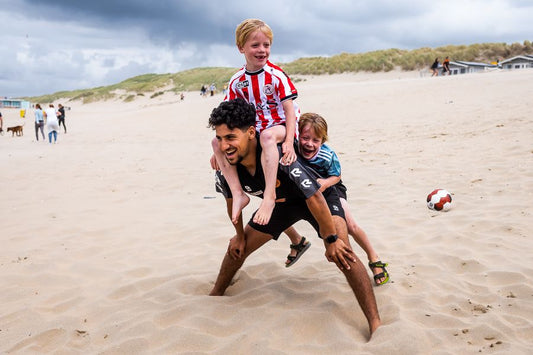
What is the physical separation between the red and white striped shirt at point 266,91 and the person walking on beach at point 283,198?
36 cm

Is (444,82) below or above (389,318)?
above

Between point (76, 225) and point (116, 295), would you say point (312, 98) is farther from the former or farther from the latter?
point (116, 295)

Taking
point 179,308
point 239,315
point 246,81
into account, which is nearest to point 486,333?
point 239,315

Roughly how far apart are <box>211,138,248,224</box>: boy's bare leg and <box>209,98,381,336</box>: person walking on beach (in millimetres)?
72

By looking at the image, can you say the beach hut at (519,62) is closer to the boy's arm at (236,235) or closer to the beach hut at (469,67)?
the beach hut at (469,67)

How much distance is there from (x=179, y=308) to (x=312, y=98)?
70.5ft

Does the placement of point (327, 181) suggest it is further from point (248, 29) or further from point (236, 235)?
point (248, 29)

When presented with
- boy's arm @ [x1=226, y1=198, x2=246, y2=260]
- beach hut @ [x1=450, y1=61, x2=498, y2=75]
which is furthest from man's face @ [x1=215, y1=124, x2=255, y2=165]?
beach hut @ [x1=450, y1=61, x2=498, y2=75]

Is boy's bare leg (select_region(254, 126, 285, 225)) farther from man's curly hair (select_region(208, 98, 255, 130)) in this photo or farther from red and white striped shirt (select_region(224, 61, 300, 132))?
red and white striped shirt (select_region(224, 61, 300, 132))

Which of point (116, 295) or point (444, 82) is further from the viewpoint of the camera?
point (444, 82)

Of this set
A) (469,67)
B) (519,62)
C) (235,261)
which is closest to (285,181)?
(235,261)

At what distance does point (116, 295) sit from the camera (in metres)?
4.15

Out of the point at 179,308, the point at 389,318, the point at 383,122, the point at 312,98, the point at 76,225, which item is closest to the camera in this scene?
the point at 389,318

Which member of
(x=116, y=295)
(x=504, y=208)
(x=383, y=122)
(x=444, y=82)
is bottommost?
(x=116, y=295)
